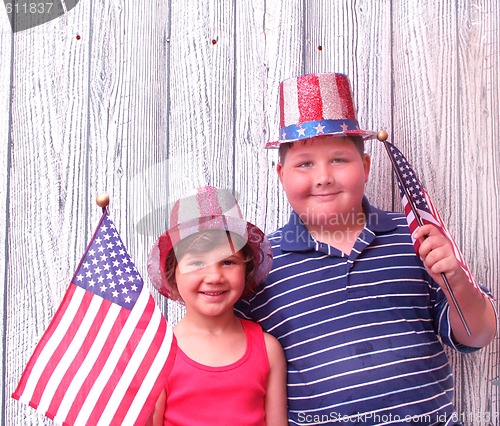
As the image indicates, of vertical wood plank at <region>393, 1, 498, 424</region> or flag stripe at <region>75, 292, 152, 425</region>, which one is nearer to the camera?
flag stripe at <region>75, 292, 152, 425</region>

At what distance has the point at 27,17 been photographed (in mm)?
1686

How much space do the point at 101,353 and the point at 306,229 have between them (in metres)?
0.58

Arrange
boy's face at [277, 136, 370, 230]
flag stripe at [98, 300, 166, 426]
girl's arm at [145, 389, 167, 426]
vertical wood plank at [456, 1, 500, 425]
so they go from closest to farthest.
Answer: flag stripe at [98, 300, 166, 426], girl's arm at [145, 389, 167, 426], boy's face at [277, 136, 370, 230], vertical wood plank at [456, 1, 500, 425]

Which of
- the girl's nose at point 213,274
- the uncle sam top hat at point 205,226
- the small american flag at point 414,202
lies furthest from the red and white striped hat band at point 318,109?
the girl's nose at point 213,274

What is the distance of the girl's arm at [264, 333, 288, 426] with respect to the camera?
53.9 inches

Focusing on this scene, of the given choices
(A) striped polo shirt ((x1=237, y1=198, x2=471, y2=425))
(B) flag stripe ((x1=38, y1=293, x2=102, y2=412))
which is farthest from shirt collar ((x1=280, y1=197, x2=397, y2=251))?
(B) flag stripe ((x1=38, y1=293, x2=102, y2=412))

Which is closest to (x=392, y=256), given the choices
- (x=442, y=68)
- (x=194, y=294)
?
(x=194, y=294)

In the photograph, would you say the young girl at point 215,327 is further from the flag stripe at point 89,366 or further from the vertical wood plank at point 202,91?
the vertical wood plank at point 202,91

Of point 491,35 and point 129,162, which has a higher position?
point 491,35

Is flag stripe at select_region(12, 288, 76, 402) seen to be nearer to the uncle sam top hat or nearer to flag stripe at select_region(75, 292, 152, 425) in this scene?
flag stripe at select_region(75, 292, 152, 425)

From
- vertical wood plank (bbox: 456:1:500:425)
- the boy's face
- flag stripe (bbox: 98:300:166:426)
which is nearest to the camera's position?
flag stripe (bbox: 98:300:166:426)

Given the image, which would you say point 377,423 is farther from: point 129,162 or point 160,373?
point 129,162

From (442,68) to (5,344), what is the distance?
4.70 feet

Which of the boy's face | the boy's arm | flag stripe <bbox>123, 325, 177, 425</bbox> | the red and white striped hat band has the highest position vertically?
the red and white striped hat band
